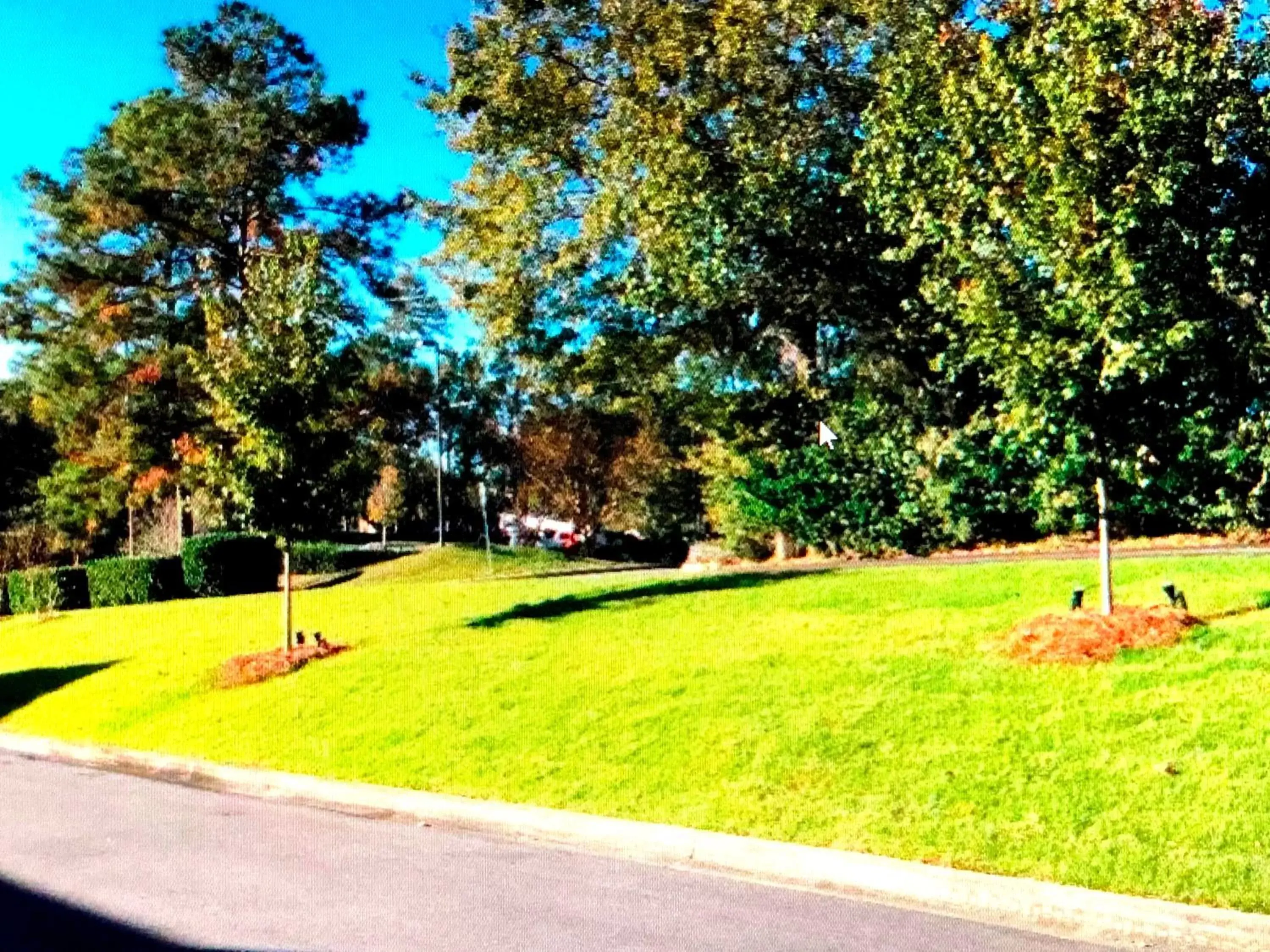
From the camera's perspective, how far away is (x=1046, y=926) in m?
6.18

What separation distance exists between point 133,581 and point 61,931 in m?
26.5

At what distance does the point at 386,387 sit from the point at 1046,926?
3558 centimetres

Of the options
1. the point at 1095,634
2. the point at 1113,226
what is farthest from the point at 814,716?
the point at 1113,226

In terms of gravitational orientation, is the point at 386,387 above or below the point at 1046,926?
above

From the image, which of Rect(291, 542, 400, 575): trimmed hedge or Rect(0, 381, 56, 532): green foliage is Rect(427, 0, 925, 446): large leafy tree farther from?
Rect(0, 381, 56, 532): green foliage

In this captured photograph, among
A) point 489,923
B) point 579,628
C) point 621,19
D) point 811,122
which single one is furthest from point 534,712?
point 621,19

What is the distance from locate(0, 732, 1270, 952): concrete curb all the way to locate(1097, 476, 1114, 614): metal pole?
505 centimetres

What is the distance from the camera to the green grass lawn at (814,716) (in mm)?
7254

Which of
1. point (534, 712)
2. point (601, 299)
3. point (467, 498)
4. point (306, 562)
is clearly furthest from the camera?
point (467, 498)

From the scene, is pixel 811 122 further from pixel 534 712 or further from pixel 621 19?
pixel 534 712

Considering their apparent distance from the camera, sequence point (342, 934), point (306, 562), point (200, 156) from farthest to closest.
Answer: point (200, 156)
point (306, 562)
point (342, 934)

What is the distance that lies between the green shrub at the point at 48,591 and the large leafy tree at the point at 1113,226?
26.0 m

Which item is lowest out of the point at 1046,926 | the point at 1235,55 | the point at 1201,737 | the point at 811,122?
the point at 1046,926

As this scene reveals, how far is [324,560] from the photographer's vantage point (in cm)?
3647
